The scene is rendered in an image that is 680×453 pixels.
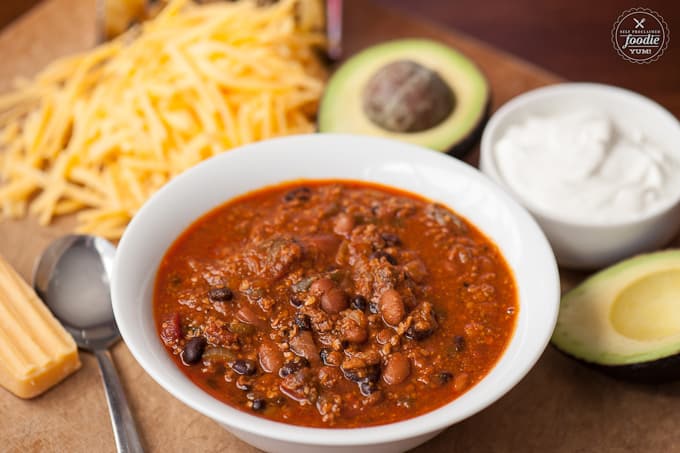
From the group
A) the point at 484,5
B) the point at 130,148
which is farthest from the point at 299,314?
the point at 484,5

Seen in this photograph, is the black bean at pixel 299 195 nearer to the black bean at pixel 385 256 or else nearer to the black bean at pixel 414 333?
the black bean at pixel 385 256

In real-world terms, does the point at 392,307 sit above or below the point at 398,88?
above

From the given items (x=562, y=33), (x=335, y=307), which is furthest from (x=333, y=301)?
(x=562, y=33)

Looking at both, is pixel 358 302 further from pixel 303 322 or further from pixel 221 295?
pixel 221 295

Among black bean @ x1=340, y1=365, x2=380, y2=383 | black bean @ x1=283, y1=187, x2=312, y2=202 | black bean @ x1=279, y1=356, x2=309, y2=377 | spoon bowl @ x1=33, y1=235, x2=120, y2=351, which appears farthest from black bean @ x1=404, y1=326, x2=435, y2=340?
spoon bowl @ x1=33, y1=235, x2=120, y2=351

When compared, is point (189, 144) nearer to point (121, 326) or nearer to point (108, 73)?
point (108, 73)

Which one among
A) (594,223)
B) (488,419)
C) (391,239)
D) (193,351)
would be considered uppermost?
(193,351)

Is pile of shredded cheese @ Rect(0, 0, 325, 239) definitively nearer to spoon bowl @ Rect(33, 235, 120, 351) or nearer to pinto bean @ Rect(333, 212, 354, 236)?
spoon bowl @ Rect(33, 235, 120, 351)
